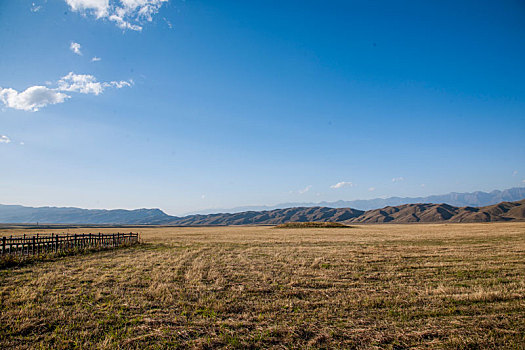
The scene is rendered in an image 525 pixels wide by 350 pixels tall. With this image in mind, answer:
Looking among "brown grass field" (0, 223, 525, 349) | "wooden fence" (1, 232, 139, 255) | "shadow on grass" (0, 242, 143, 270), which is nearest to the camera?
"brown grass field" (0, 223, 525, 349)

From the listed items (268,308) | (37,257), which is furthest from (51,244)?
(268,308)

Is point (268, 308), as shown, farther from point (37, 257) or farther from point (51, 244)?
point (51, 244)

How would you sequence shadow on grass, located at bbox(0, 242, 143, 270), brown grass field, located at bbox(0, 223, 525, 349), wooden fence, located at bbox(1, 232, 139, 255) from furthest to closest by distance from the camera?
wooden fence, located at bbox(1, 232, 139, 255) < shadow on grass, located at bbox(0, 242, 143, 270) < brown grass field, located at bbox(0, 223, 525, 349)

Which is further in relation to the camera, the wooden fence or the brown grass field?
the wooden fence

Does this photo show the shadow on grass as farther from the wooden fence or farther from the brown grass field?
the brown grass field

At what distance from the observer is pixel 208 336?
7.54 metres

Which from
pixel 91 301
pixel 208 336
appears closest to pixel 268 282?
pixel 208 336

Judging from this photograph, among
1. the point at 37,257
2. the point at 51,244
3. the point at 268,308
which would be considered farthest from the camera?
the point at 51,244

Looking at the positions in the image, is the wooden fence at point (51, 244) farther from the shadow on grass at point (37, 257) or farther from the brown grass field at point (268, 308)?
the brown grass field at point (268, 308)

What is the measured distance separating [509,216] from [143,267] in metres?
230

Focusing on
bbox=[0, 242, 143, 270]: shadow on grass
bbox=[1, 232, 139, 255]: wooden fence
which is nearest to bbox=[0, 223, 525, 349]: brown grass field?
bbox=[0, 242, 143, 270]: shadow on grass

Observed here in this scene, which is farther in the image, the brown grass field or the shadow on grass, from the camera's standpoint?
the shadow on grass

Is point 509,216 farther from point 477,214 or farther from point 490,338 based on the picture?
point 490,338

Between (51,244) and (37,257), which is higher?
(51,244)
